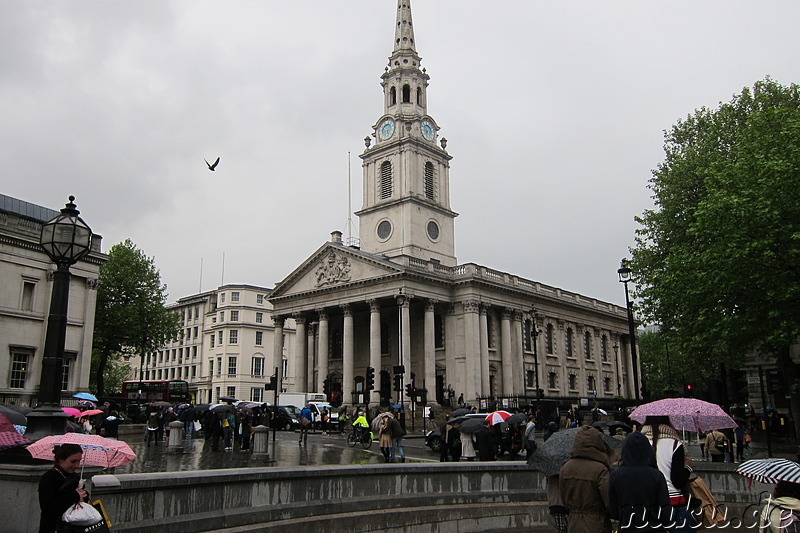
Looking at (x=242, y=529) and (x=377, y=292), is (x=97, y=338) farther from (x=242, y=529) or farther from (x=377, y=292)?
(x=242, y=529)

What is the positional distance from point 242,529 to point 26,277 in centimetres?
3450

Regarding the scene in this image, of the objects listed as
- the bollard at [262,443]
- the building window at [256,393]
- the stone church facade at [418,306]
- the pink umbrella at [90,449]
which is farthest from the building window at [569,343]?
the pink umbrella at [90,449]

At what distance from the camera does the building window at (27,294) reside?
3881 cm

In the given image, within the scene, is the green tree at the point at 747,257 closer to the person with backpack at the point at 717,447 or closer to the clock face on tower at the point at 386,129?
the person with backpack at the point at 717,447

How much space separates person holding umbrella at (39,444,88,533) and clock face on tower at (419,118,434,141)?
59.8m

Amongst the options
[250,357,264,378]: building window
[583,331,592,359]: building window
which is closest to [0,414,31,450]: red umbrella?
[583,331,592,359]: building window

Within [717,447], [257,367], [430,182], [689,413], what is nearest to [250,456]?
[717,447]

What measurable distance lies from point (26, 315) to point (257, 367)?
47845 mm

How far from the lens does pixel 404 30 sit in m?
68.2

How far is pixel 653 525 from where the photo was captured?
6555 mm

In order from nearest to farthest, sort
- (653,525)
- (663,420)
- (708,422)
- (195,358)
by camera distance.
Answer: (653,525), (663,420), (708,422), (195,358)

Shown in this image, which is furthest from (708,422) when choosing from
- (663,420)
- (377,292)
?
(377,292)

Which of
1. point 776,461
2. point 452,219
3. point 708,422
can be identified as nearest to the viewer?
point 776,461

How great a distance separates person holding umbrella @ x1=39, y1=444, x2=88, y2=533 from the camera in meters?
6.44
